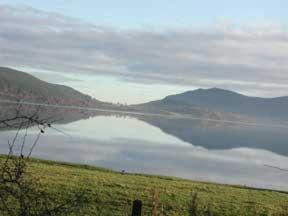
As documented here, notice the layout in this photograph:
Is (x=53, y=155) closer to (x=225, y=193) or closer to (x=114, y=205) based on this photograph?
(x=225, y=193)

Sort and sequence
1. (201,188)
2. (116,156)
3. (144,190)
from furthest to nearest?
(116,156)
(201,188)
(144,190)

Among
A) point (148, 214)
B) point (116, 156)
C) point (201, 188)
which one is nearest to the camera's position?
point (148, 214)

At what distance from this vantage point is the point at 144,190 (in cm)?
2130

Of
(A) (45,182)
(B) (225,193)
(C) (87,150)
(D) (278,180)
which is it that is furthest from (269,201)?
(C) (87,150)

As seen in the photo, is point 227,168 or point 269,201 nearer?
point 269,201

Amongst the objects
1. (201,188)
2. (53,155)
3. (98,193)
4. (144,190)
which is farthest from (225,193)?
(53,155)

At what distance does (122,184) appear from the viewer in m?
22.5

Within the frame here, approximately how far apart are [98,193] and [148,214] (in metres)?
3.20

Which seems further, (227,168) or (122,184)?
(227,168)

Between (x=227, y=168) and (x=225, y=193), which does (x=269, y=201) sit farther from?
(x=227, y=168)

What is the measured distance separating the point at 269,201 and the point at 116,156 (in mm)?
42351

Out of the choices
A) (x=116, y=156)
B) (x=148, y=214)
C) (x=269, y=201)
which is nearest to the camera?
(x=148, y=214)

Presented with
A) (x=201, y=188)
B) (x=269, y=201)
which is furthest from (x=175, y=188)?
(x=269, y=201)

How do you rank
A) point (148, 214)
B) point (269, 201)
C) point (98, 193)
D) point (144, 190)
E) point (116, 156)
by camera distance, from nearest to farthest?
A: point (148, 214) → point (98, 193) → point (144, 190) → point (269, 201) → point (116, 156)
